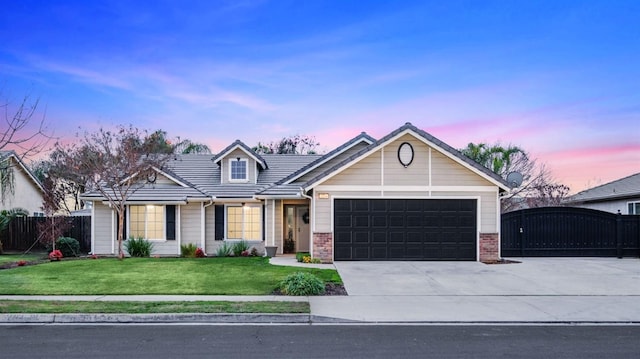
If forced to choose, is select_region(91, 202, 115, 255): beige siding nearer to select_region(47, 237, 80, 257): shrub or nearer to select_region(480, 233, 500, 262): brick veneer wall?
select_region(47, 237, 80, 257): shrub

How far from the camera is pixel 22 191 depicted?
1147 inches

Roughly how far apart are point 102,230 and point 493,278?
53.6 feet

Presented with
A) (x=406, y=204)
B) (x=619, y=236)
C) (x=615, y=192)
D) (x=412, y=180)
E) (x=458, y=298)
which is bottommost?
(x=458, y=298)

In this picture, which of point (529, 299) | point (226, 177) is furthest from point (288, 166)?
point (529, 299)

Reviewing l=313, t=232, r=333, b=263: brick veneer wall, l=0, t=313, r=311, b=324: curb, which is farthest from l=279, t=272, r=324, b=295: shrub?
l=313, t=232, r=333, b=263: brick veneer wall

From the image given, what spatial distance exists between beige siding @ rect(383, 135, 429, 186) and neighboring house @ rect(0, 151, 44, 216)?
21317 millimetres

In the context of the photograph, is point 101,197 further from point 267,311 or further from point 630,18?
point 630,18

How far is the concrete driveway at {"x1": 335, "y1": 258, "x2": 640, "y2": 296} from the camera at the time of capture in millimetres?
11703

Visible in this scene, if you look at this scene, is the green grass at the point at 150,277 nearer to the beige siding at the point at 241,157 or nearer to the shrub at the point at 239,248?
the shrub at the point at 239,248

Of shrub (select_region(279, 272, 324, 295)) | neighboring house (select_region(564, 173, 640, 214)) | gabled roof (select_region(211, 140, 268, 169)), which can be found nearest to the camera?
shrub (select_region(279, 272, 324, 295))

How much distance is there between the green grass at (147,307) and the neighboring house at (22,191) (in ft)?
66.7

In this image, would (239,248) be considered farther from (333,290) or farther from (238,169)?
(333,290)

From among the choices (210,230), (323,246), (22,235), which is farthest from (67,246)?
(323,246)

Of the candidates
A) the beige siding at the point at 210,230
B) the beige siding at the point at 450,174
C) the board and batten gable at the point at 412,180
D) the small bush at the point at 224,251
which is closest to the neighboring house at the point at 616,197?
the board and batten gable at the point at 412,180
